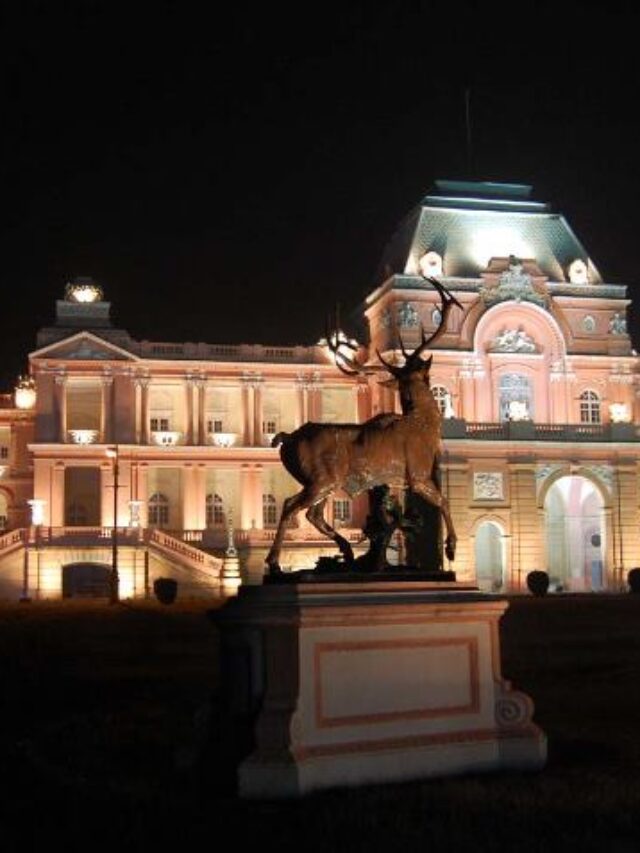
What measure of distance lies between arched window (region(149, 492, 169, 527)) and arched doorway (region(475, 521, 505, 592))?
16280mm

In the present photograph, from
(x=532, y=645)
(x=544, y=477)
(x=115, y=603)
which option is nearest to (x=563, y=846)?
(x=532, y=645)

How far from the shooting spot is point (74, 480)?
67.0m

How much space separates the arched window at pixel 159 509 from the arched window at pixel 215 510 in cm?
219

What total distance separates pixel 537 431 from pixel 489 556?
6.62 meters

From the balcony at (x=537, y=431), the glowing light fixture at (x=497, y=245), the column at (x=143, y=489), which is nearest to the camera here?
the balcony at (x=537, y=431)

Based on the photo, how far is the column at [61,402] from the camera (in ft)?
213

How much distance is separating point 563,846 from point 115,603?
39.4m

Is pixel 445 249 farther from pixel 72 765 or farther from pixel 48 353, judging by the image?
pixel 72 765

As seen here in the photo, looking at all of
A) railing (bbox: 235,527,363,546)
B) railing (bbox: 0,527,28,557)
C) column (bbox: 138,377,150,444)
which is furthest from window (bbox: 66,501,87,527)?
railing (bbox: 235,527,363,546)

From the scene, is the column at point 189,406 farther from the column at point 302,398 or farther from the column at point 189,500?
the column at point 302,398

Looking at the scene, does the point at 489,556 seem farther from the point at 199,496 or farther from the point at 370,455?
the point at 370,455

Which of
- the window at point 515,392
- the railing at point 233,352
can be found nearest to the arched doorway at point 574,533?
the window at point 515,392

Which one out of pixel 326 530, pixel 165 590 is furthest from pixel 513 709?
pixel 165 590

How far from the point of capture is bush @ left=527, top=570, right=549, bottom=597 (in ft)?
184
